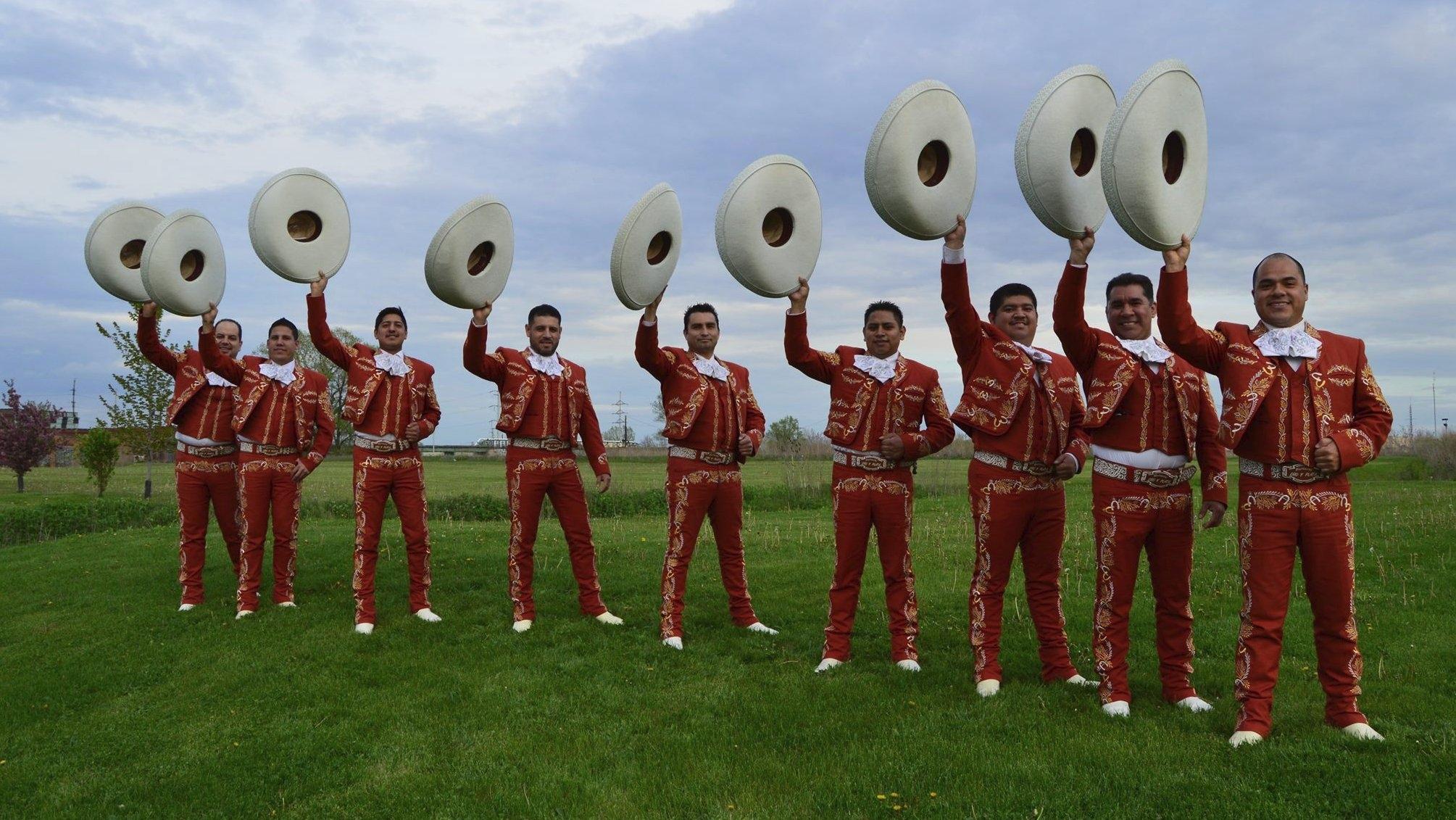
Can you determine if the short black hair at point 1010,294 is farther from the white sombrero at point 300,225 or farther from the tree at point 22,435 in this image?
the tree at point 22,435

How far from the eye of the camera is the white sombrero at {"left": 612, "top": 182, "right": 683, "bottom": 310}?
21.1 ft

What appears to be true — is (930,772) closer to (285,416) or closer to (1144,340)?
(1144,340)

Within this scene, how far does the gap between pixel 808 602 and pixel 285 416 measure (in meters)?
5.27

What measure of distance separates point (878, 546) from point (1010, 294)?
1.92m

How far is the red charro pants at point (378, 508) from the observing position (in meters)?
7.48

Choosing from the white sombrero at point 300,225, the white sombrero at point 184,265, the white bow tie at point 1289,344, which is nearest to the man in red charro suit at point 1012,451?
the white bow tie at point 1289,344

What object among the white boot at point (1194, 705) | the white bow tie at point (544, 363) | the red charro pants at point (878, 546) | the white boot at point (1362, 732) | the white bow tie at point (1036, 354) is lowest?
the white boot at point (1194, 705)

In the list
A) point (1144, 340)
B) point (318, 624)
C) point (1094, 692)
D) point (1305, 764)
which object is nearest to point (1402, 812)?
point (1305, 764)

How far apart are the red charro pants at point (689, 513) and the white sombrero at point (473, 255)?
2.09 meters

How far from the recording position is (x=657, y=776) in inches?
178

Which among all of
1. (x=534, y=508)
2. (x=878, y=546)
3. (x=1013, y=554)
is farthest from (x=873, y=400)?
(x=534, y=508)

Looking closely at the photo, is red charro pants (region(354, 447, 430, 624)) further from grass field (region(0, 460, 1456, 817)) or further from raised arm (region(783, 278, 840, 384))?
raised arm (region(783, 278, 840, 384))

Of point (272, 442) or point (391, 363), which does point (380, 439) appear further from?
point (272, 442)

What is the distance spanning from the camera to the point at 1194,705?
4.99 m
